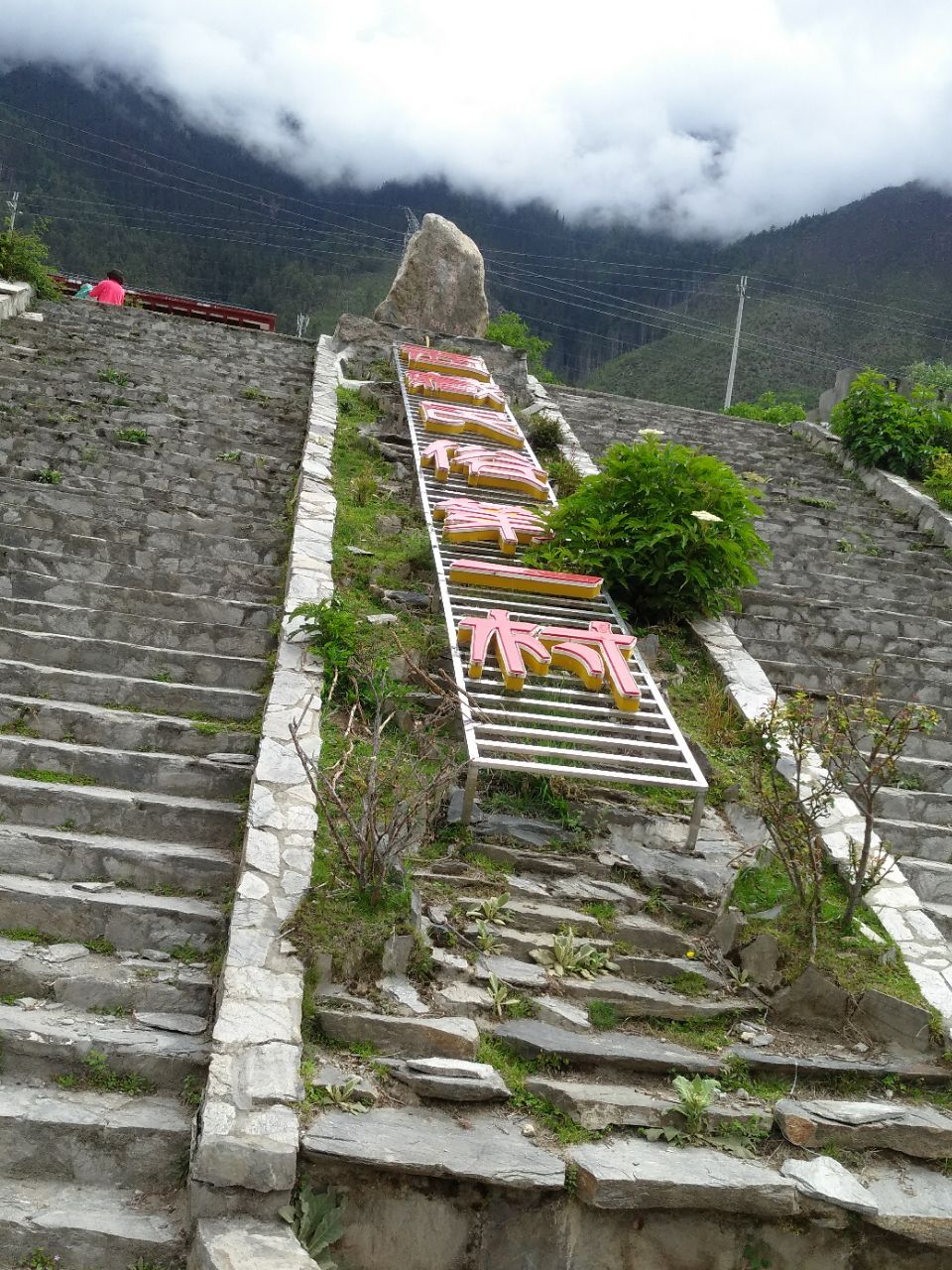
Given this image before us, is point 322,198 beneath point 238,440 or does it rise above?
above

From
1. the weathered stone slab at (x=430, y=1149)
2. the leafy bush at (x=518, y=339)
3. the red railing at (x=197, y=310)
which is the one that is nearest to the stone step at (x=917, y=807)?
the weathered stone slab at (x=430, y=1149)

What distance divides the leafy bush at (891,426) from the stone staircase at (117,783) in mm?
8178

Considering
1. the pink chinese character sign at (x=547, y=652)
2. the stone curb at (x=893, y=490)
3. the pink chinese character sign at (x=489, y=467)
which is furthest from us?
→ the stone curb at (x=893, y=490)

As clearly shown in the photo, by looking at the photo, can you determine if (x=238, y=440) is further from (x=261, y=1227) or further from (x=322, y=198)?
(x=322, y=198)

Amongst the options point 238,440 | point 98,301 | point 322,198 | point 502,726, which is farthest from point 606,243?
point 502,726

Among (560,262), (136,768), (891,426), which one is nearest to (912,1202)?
(136,768)

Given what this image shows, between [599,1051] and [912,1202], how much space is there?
50.1 inches

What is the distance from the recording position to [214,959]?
4.86m

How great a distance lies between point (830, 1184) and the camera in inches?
154

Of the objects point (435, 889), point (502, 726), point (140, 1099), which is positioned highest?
point (502, 726)

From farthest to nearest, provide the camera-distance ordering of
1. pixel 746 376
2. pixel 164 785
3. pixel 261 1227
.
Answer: pixel 746 376 → pixel 164 785 → pixel 261 1227

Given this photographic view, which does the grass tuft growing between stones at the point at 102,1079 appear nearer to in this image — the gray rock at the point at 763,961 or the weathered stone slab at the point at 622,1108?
the weathered stone slab at the point at 622,1108

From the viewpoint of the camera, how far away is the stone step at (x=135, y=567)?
25.5ft

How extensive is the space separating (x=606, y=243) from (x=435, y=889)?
205 feet
